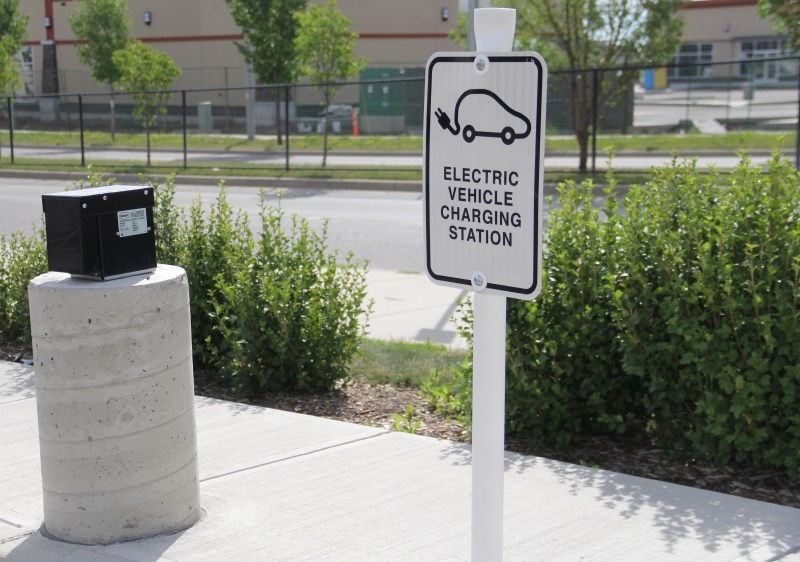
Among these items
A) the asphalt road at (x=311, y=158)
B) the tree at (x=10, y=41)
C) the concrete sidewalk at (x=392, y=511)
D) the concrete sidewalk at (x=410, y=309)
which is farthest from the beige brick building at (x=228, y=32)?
the concrete sidewalk at (x=392, y=511)

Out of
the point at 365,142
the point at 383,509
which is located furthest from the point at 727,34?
the point at 383,509

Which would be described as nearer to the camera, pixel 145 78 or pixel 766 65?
pixel 145 78

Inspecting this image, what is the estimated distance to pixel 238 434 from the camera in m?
5.50

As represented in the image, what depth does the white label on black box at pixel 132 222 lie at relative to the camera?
4.26 meters

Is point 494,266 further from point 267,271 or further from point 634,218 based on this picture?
point 267,271

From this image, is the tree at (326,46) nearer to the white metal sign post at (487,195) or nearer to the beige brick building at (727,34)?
the white metal sign post at (487,195)

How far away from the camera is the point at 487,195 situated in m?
2.91

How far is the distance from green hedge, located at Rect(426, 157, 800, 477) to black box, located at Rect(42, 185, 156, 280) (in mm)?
1981

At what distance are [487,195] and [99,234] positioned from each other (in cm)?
191

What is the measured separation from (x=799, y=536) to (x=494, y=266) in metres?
2.05

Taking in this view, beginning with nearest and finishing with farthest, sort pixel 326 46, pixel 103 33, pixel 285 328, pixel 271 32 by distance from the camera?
pixel 285 328 → pixel 326 46 → pixel 271 32 → pixel 103 33

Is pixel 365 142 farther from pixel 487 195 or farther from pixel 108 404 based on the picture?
pixel 487 195

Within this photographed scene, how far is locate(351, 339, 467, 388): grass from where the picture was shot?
686 cm

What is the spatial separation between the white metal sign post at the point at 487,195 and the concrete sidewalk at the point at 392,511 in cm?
104
